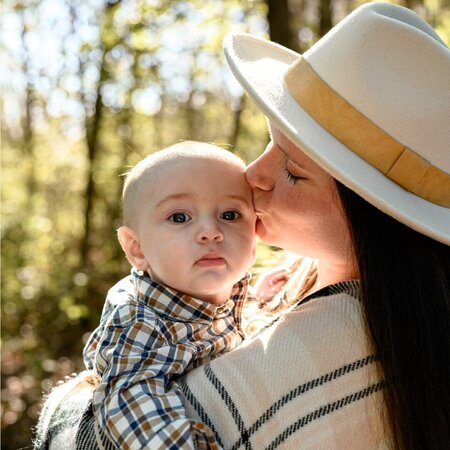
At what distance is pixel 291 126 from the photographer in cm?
190

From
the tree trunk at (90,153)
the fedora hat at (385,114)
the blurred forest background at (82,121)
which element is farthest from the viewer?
the tree trunk at (90,153)

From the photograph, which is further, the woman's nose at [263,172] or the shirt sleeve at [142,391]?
the woman's nose at [263,172]

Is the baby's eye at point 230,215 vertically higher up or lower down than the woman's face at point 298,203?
lower down

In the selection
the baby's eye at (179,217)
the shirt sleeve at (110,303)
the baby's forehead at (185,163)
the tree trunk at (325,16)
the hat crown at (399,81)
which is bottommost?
the tree trunk at (325,16)

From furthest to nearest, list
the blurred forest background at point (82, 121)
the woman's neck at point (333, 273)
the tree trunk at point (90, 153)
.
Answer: the tree trunk at point (90, 153)
the blurred forest background at point (82, 121)
the woman's neck at point (333, 273)

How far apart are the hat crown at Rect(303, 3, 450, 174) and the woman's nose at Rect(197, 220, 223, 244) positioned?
498 mm

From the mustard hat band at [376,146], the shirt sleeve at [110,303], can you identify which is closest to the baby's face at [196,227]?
the shirt sleeve at [110,303]

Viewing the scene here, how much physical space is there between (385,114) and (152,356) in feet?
2.76

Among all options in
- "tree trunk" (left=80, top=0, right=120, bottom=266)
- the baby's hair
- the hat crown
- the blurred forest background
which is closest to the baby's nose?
the baby's hair

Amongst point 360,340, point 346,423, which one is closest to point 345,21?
point 360,340

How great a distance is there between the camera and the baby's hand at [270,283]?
274cm

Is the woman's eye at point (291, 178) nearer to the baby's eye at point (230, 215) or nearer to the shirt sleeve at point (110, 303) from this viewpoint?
the baby's eye at point (230, 215)

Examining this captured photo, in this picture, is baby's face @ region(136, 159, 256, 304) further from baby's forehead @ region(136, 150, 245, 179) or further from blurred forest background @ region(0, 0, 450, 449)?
blurred forest background @ region(0, 0, 450, 449)

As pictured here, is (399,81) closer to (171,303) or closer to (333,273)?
(333,273)
